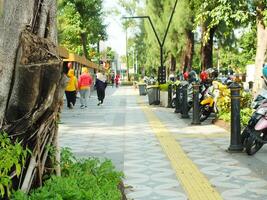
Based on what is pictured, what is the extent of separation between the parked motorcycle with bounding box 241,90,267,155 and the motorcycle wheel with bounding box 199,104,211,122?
510cm

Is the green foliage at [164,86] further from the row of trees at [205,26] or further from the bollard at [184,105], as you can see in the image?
the bollard at [184,105]

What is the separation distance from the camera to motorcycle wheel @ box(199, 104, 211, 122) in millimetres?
13242

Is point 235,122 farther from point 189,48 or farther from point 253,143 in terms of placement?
point 189,48

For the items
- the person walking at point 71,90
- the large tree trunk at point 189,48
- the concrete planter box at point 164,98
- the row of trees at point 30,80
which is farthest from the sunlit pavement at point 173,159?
the large tree trunk at point 189,48

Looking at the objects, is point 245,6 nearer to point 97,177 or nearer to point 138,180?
point 138,180

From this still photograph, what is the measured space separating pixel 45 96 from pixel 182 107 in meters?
11.3

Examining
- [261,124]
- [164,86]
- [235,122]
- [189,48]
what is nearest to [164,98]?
[164,86]

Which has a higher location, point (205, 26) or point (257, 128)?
point (205, 26)

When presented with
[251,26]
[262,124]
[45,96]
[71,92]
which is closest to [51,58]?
[45,96]

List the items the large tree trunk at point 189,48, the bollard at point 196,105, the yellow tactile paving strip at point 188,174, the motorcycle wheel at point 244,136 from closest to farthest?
the yellow tactile paving strip at point 188,174
the motorcycle wheel at point 244,136
the bollard at point 196,105
the large tree trunk at point 189,48

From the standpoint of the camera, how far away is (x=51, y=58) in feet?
12.5

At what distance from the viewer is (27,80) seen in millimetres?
3703

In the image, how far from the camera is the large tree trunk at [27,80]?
3732 millimetres

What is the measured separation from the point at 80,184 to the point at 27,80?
1.08 meters
